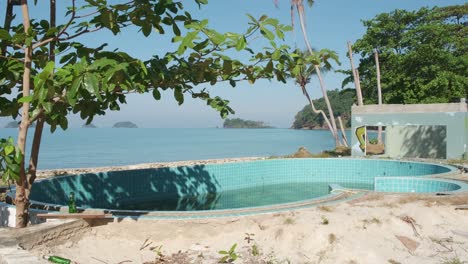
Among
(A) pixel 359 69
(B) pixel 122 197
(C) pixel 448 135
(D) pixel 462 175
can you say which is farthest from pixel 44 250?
(A) pixel 359 69

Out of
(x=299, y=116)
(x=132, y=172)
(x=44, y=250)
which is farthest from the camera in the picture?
(x=299, y=116)

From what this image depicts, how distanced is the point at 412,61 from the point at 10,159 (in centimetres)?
2674

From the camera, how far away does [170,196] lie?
13.8 meters

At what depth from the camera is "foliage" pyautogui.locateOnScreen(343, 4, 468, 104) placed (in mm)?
26688

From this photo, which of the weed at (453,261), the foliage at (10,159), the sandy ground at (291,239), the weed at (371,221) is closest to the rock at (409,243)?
the sandy ground at (291,239)

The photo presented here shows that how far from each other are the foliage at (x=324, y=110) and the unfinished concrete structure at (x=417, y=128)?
198 ft

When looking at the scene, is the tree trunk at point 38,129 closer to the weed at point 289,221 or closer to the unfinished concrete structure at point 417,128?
the weed at point 289,221

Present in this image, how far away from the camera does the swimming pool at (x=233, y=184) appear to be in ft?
37.9

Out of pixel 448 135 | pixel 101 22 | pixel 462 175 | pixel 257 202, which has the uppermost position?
pixel 101 22

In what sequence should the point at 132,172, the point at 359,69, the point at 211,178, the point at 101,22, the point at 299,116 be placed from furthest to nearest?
1. the point at 299,116
2. the point at 359,69
3. the point at 211,178
4. the point at 132,172
5. the point at 101,22

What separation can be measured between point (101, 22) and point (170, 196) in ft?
30.7

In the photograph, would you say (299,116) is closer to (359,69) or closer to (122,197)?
(359,69)

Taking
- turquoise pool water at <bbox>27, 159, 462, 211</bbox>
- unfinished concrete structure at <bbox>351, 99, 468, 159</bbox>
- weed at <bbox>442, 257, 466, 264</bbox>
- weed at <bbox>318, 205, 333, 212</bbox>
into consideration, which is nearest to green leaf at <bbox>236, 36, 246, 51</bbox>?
weed at <bbox>442, 257, 466, 264</bbox>

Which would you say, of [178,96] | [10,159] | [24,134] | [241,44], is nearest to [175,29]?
[178,96]
